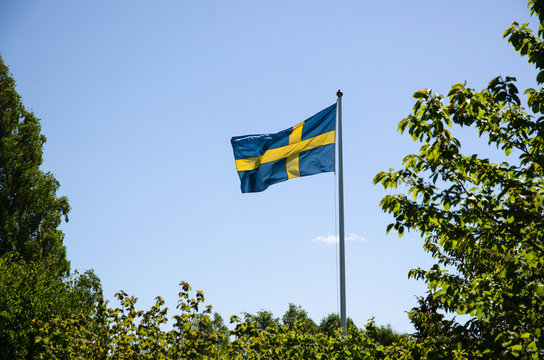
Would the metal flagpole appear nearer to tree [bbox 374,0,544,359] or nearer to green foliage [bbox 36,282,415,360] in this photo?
green foliage [bbox 36,282,415,360]

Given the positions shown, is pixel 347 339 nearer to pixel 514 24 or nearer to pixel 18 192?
pixel 514 24

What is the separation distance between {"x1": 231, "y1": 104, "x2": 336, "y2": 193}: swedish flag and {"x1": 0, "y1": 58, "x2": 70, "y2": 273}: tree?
46.0ft

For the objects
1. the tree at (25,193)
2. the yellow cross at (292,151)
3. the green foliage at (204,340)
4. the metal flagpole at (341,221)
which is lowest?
the green foliage at (204,340)

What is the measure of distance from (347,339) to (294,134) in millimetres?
6473

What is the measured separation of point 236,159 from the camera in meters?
13.6

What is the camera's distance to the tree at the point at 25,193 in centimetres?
2303

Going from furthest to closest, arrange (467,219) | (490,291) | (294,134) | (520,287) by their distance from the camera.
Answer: (294,134) → (467,219) → (490,291) → (520,287)

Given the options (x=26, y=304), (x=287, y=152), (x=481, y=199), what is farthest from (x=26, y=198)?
(x=481, y=199)

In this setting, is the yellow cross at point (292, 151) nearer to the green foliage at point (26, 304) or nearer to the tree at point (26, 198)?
the green foliage at point (26, 304)

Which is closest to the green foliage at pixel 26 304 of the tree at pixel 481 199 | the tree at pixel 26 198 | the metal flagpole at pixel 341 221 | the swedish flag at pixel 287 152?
the tree at pixel 26 198

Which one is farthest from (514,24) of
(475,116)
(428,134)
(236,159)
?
(236,159)

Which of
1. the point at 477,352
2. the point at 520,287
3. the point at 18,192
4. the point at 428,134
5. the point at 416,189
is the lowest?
the point at 477,352

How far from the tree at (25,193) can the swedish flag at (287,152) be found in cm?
1402

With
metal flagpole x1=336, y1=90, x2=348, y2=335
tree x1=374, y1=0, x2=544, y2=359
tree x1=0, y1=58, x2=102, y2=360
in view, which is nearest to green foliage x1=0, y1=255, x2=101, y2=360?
tree x1=0, y1=58, x2=102, y2=360
